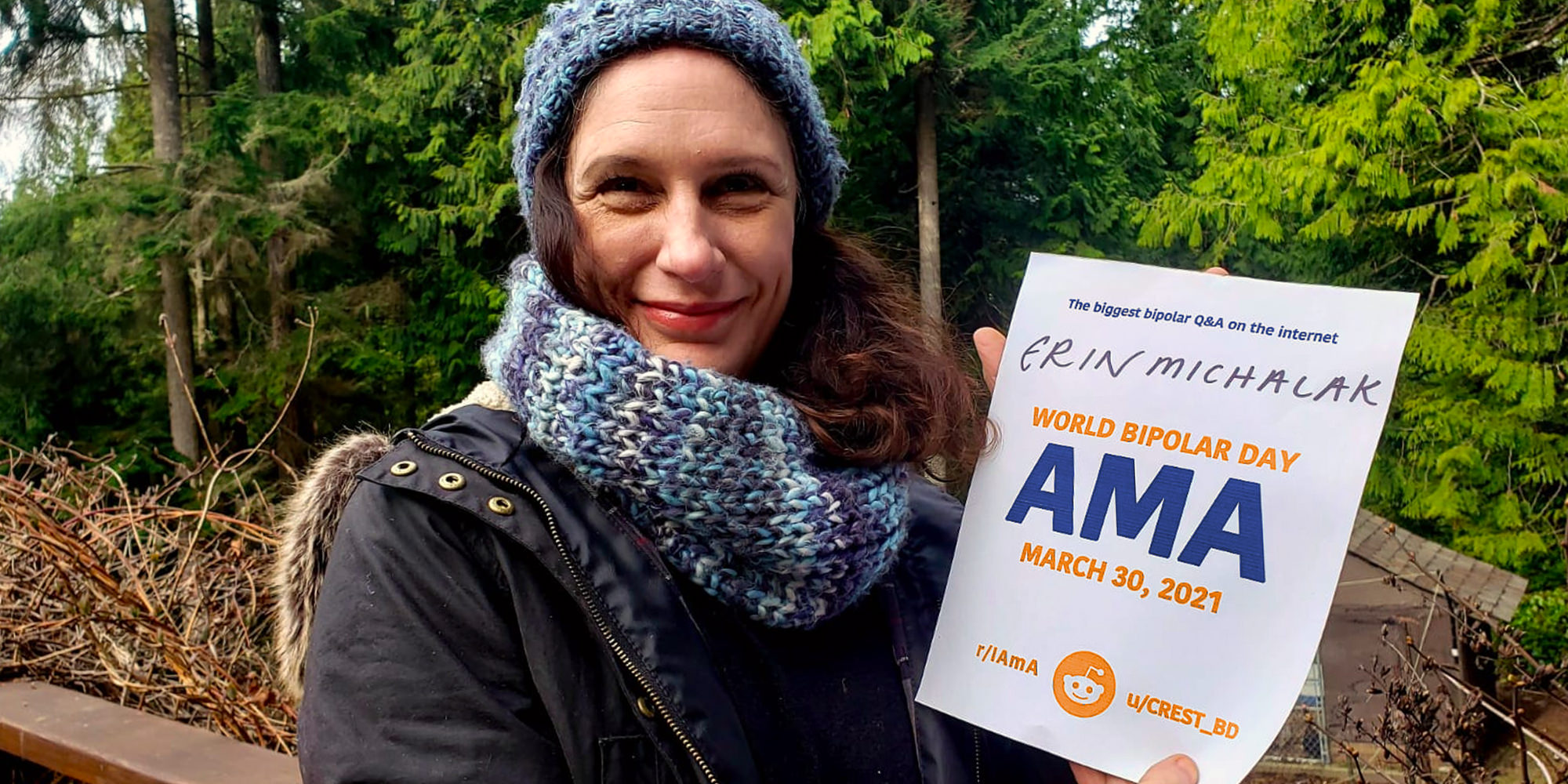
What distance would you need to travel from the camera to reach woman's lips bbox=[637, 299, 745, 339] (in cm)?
143

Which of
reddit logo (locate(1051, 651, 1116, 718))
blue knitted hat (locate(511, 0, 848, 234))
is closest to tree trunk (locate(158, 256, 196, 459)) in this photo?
blue knitted hat (locate(511, 0, 848, 234))

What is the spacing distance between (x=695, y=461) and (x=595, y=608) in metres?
0.22

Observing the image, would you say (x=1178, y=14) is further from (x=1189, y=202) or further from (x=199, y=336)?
(x=199, y=336)

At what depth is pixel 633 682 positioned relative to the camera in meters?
1.22

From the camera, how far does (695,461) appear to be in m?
1.33

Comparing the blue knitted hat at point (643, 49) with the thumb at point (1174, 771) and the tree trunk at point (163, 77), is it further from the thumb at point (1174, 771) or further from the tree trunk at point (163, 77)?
the tree trunk at point (163, 77)

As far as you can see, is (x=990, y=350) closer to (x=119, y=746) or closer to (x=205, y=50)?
(x=119, y=746)

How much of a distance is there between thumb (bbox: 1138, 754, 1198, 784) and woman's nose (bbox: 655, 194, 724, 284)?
0.85m

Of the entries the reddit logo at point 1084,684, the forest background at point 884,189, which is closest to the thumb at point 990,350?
the reddit logo at point 1084,684

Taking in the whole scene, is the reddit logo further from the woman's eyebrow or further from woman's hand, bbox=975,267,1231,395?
the woman's eyebrow

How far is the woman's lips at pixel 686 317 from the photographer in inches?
56.5

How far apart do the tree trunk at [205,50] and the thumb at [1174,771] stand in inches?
596

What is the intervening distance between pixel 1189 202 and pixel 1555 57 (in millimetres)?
3202

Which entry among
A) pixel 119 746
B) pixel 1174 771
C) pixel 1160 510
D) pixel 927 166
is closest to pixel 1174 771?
pixel 1174 771
